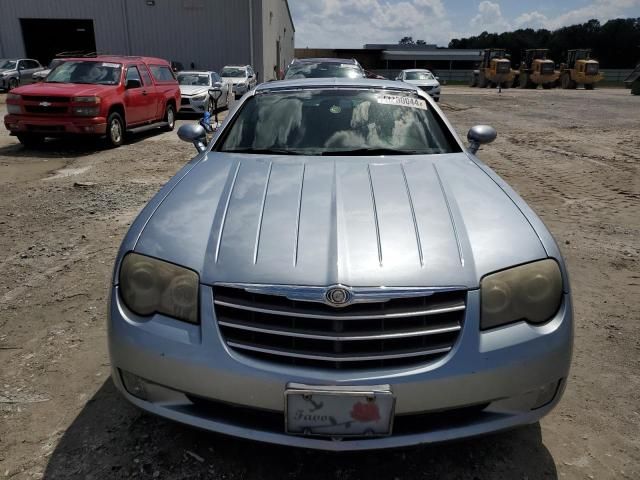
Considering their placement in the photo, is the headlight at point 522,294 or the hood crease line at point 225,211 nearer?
the headlight at point 522,294

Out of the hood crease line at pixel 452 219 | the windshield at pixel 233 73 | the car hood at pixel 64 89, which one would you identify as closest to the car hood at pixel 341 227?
the hood crease line at pixel 452 219

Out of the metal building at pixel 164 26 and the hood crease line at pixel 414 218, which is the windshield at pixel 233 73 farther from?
the hood crease line at pixel 414 218

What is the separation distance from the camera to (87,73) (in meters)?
10.1

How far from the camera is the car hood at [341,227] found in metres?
1.84

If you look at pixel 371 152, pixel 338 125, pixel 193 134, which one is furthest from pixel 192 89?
pixel 371 152

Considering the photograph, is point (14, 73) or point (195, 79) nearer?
point (195, 79)

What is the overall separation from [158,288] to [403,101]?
226 centimetres

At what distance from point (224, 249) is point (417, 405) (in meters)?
0.92

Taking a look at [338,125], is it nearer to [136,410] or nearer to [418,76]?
[136,410]

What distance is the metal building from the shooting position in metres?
26.5

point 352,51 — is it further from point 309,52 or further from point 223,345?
point 223,345

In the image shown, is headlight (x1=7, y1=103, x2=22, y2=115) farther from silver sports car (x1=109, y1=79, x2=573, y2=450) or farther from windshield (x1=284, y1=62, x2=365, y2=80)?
Result: silver sports car (x1=109, y1=79, x2=573, y2=450)

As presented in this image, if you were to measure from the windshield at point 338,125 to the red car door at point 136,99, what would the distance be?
25.4 ft

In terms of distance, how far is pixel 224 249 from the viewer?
6.40 feet
